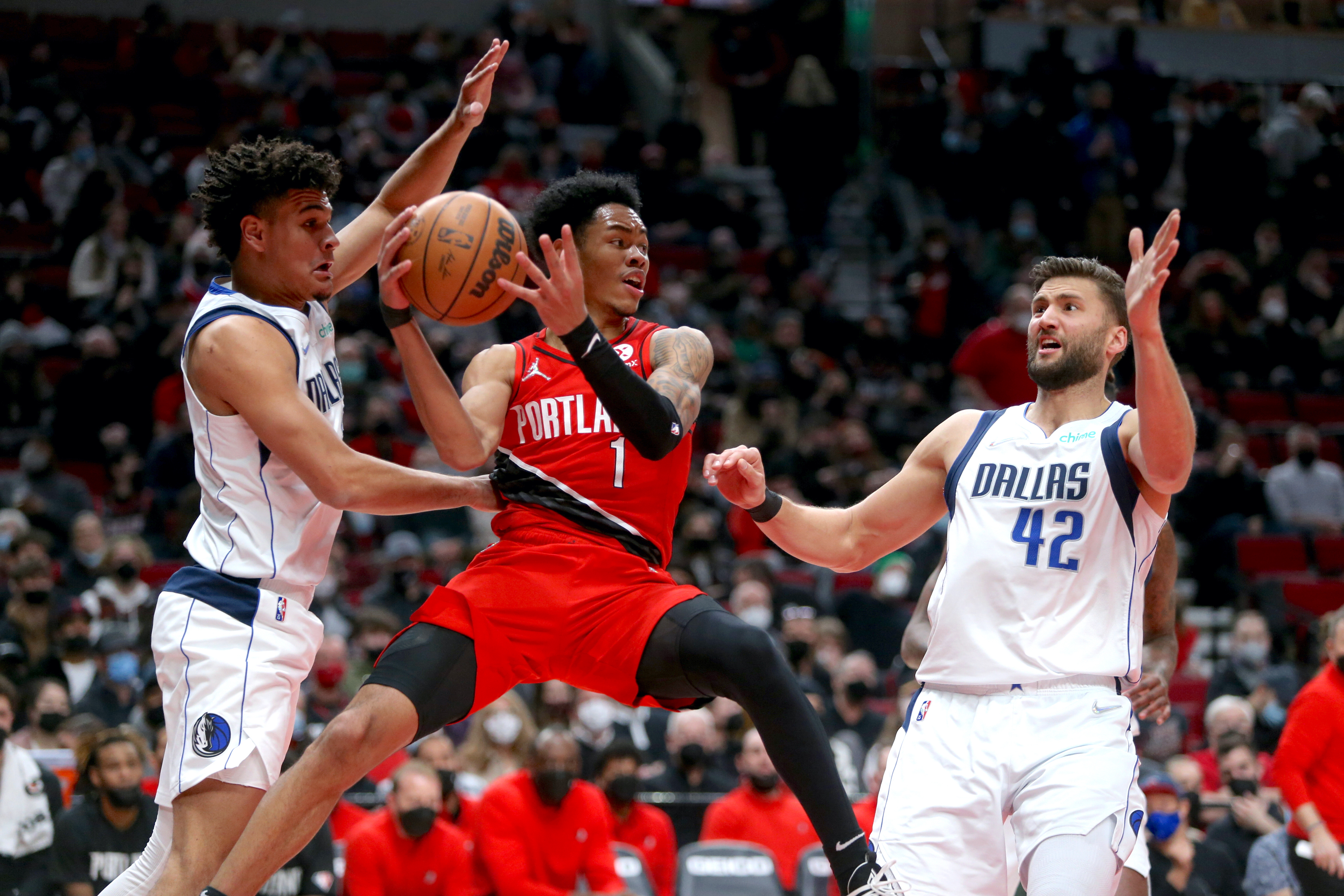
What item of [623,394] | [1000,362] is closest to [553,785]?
[623,394]

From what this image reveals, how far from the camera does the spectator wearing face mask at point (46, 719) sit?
899 cm

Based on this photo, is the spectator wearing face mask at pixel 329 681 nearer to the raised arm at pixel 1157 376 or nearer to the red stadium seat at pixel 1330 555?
the raised arm at pixel 1157 376

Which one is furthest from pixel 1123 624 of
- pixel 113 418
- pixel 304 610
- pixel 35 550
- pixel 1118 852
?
pixel 113 418

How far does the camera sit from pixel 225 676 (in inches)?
159

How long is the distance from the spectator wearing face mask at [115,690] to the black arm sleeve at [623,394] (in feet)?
20.2

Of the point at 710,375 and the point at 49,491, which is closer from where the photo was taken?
the point at 49,491

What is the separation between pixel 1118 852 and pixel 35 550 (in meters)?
8.38

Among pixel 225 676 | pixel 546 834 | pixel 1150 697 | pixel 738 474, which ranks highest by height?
pixel 738 474

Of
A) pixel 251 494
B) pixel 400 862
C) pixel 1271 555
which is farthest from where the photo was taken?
pixel 1271 555

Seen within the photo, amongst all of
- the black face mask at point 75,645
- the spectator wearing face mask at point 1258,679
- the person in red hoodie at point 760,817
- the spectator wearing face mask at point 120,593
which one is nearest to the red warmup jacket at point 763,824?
the person in red hoodie at point 760,817

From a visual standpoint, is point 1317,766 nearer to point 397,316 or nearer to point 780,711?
point 780,711

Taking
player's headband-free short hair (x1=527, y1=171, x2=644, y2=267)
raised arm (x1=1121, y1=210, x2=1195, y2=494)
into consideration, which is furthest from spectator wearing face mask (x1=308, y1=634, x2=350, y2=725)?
raised arm (x1=1121, y1=210, x2=1195, y2=494)

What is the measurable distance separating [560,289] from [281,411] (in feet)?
2.82

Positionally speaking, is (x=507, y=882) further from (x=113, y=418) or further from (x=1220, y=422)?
(x=1220, y=422)
